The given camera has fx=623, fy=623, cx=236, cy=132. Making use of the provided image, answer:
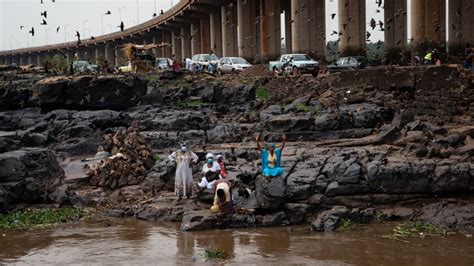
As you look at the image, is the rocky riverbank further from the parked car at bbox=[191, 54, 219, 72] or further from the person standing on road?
the parked car at bbox=[191, 54, 219, 72]

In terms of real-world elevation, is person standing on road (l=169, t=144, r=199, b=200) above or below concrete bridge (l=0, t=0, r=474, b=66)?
below

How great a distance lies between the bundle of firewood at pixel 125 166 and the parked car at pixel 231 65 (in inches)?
703

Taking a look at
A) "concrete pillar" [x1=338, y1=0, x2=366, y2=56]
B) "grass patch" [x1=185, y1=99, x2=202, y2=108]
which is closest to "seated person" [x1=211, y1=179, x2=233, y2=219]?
"grass patch" [x1=185, y1=99, x2=202, y2=108]

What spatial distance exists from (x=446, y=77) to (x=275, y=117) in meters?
5.92

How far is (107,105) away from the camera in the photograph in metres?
28.8

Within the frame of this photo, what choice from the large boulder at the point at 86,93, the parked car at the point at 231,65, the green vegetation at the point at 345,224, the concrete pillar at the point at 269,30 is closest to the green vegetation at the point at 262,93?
the large boulder at the point at 86,93

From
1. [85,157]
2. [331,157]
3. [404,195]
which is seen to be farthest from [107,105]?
[404,195]

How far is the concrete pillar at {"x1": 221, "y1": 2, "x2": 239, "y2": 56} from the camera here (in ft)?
196

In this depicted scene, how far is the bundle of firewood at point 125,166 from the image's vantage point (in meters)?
18.4

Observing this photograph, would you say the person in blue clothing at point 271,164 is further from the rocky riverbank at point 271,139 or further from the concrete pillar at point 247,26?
the concrete pillar at point 247,26

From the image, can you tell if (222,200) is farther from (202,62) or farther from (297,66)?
(202,62)

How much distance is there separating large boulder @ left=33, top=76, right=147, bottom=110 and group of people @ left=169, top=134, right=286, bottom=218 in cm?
1233

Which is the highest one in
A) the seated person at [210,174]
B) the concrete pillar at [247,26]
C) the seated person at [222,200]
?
the concrete pillar at [247,26]

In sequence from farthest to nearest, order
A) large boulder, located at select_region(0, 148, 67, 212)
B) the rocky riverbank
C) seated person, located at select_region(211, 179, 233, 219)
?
1. large boulder, located at select_region(0, 148, 67, 212)
2. the rocky riverbank
3. seated person, located at select_region(211, 179, 233, 219)
